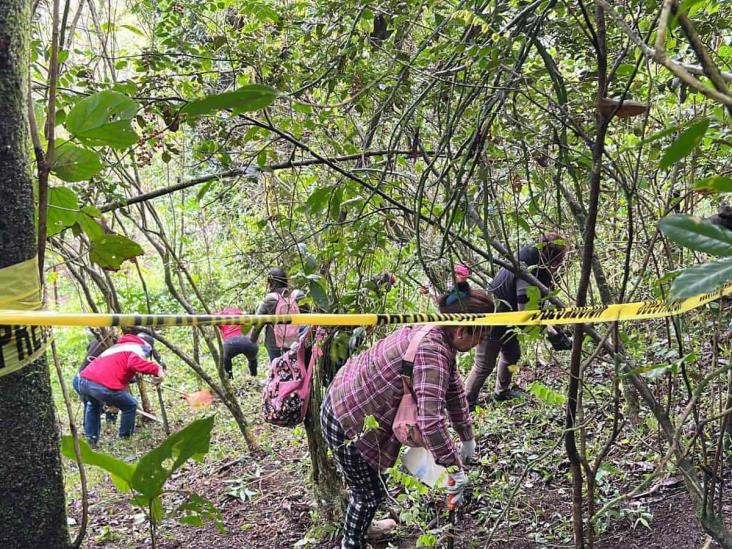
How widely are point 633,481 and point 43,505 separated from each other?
11.9 ft

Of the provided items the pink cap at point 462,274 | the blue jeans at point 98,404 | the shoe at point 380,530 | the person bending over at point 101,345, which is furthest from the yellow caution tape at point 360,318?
the blue jeans at point 98,404

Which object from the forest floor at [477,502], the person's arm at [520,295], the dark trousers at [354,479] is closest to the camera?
the dark trousers at [354,479]

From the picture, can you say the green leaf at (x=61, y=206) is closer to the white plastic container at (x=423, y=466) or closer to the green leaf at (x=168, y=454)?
the green leaf at (x=168, y=454)

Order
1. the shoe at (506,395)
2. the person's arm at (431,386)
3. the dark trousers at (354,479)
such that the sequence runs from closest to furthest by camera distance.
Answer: the person's arm at (431,386)
the dark trousers at (354,479)
the shoe at (506,395)

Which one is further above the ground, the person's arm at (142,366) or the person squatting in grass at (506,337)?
the person squatting in grass at (506,337)

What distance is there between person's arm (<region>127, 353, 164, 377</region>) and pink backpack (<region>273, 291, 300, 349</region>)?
257cm

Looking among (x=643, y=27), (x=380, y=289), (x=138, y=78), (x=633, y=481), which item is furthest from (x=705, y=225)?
(x=633, y=481)

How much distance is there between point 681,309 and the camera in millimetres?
2080

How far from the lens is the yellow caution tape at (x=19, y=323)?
3.21 feet

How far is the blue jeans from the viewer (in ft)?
20.6

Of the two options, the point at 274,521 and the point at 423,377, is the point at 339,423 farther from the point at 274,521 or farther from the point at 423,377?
the point at 274,521

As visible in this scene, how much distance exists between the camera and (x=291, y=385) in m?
3.40

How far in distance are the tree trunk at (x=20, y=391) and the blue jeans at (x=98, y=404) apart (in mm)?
5698

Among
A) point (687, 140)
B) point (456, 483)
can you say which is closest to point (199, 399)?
point (456, 483)
